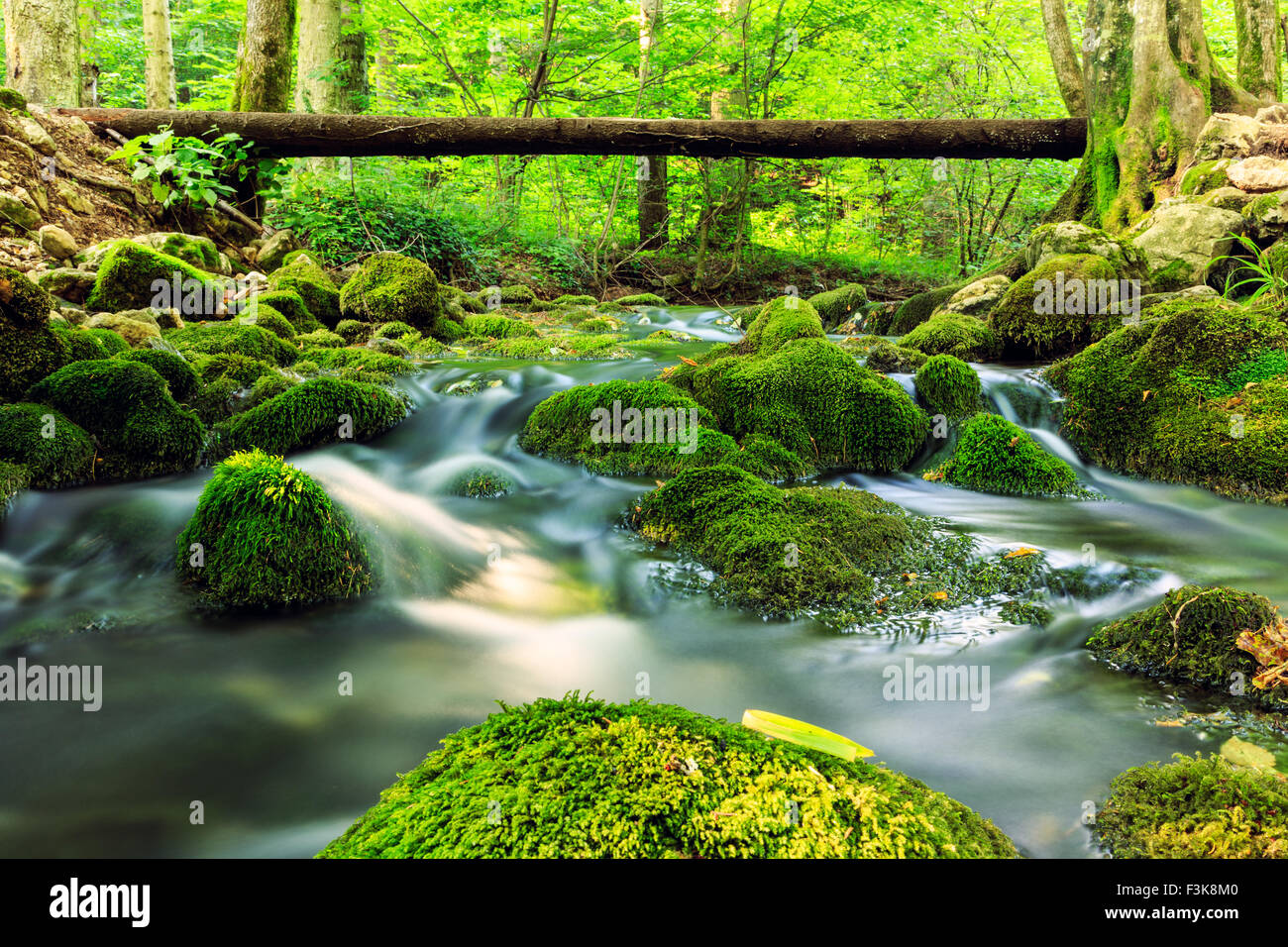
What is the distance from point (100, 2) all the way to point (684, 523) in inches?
1073

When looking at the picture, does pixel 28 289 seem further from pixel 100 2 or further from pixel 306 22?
pixel 100 2

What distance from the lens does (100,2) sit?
70.9 ft

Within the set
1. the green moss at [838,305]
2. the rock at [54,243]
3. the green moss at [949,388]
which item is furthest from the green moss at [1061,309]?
the rock at [54,243]

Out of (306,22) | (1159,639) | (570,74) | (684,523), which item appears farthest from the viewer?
(570,74)

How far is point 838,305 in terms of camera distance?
38.7 feet

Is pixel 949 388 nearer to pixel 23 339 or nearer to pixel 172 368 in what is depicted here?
pixel 172 368

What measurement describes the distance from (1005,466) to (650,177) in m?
12.6

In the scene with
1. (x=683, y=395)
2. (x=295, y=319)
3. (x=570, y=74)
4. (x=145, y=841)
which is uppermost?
(x=570, y=74)

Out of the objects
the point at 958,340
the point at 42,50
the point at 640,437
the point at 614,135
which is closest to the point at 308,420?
the point at 640,437

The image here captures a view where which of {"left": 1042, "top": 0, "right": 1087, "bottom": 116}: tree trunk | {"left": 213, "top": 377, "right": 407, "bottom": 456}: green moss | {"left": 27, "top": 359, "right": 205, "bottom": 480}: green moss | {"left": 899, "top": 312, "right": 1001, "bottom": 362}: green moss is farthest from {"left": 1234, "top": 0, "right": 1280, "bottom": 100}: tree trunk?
{"left": 27, "top": 359, "right": 205, "bottom": 480}: green moss

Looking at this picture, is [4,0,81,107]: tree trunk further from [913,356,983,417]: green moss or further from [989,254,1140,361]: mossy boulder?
[989,254,1140,361]: mossy boulder

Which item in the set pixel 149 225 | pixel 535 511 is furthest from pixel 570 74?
pixel 535 511

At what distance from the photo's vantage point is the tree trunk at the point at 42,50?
11.4 metres

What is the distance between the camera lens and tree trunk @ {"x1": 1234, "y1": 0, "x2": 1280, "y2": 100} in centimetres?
985
